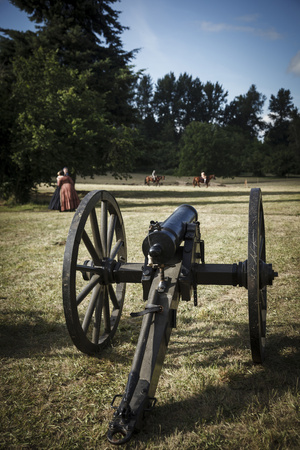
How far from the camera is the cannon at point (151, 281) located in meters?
1.78

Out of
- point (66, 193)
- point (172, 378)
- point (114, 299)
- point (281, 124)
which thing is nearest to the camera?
point (172, 378)

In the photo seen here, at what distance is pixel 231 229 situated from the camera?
28.3 feet

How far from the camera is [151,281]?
241cm

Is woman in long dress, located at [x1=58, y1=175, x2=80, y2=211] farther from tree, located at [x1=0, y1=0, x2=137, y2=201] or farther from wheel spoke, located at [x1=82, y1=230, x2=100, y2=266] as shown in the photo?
wheel spoke, located at [x1=82, y1=230, x2=100, y2=266]

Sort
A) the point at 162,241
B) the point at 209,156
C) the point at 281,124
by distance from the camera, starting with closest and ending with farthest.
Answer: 1. the point at 162,241
2. the point at 209,156
3. the point at 281,124

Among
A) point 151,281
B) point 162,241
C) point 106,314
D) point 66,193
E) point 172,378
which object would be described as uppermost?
point 66,193

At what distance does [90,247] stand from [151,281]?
628 mm

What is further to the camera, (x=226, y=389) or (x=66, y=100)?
(x=66, y=100)

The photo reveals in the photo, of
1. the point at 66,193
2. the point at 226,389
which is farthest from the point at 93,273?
the point at 66,193

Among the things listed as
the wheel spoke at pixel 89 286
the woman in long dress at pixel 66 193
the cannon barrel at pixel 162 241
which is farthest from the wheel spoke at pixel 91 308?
the woman in long dress at pixel 66 193

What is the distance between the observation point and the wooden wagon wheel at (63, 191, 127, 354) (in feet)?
7.58

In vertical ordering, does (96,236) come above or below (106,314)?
above

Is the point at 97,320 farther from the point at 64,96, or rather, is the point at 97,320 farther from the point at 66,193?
the point at 64,96

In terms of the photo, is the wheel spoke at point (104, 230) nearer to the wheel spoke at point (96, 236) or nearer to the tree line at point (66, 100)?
the wheel spoke at point (96, 236)
